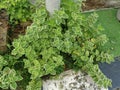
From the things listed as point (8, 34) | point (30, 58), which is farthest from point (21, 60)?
point (8, 34)

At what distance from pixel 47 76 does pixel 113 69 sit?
3.58 ft

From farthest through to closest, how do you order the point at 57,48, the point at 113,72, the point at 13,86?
the point at 113,72, the point at 57,48, the point at 13,86

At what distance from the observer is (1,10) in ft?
12.6

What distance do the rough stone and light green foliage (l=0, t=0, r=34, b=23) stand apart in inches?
35.3

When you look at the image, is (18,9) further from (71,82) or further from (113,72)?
(113,72)

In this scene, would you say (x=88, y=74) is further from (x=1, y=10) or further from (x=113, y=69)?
(x=1, y=10)

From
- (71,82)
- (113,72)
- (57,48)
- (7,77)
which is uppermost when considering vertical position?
(57,48)

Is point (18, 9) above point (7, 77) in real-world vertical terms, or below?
above

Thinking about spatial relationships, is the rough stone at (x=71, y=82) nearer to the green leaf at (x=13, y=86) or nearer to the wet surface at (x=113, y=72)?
the green leaf at (x=13, y=86)

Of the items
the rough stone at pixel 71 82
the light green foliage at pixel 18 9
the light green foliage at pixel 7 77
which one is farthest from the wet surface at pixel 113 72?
the light green foliage at pixel 7 77

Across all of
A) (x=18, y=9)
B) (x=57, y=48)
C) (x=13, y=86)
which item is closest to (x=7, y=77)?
(x=13, y=86)

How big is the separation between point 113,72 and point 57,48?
1.08 meters

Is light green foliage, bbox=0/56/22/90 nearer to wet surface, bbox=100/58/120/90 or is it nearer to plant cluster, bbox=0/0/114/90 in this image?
plant cluster, bbox=0/0/114/90

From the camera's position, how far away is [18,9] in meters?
3.65
